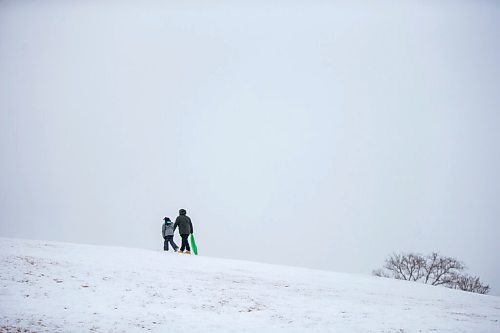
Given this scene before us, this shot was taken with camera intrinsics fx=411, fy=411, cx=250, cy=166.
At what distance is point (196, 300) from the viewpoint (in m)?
11.8

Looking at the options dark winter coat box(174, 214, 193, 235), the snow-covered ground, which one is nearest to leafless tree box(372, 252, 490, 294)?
the snow-covered ground

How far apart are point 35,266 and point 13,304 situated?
141 inches

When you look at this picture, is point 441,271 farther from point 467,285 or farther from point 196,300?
point 196,300

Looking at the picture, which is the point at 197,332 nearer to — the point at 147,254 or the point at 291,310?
the point at 291,310

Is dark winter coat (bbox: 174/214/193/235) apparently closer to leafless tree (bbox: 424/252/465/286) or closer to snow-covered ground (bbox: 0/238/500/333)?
snow-covered ground (bbox: 0/238/500/333)

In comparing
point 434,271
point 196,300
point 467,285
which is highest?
point 434,271

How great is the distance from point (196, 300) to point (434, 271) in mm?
43882

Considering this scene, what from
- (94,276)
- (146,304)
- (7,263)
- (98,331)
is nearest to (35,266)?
(7,263)

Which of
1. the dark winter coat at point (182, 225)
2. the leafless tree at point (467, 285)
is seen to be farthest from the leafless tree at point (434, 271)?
the dark winter coat at point (182, 225)

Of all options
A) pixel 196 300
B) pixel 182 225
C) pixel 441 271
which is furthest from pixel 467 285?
pixel 196 300

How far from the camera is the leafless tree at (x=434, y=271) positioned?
47531 mm

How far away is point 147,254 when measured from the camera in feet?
59.6

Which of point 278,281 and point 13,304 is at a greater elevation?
point 278,281

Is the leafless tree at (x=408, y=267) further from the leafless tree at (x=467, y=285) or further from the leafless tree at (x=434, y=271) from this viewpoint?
the leafless tree at (x=467, y=285)
